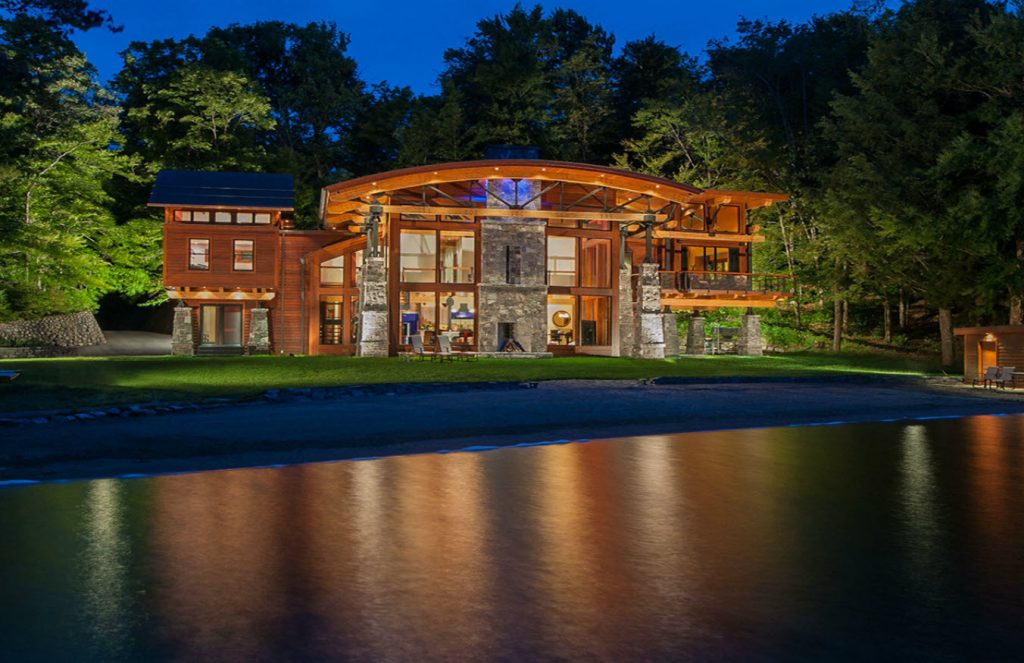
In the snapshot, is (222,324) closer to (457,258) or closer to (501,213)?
(457,258)

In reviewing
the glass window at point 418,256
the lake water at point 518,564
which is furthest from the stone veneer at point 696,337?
the lake water at point 518,564

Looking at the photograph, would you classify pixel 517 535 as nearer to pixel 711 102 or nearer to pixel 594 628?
pixel 594 628

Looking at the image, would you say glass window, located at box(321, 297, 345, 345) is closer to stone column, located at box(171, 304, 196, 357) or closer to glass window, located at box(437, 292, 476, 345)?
stone column, located at box(171, 304, 196, 357)

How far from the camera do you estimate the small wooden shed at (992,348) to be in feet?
83.7

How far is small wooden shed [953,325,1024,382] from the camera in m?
25.5

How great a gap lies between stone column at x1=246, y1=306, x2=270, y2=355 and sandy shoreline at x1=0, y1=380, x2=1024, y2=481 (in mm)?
22219

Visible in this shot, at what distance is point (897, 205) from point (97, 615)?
36176 millimetres

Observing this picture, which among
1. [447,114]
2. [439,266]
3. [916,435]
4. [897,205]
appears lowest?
[916,435]

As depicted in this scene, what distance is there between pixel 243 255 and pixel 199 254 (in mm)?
1919

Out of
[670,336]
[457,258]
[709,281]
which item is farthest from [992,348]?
[457,258]

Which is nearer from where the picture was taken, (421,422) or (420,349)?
(421,422)

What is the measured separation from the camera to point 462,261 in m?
38.8

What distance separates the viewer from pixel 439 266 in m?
36.2

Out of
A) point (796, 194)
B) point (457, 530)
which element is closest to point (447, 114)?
point (796, 194)
